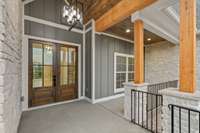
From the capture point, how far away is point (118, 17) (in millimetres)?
3590

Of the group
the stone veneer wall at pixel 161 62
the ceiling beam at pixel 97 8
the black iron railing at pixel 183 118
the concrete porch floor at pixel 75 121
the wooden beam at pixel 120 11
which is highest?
the ceiling beam at pixel 97 8

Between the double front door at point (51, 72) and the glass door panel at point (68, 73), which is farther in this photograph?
the glass door panel at point (68, 73)

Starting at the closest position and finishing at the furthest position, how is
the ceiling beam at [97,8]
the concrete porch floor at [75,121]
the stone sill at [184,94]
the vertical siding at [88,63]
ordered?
the stone sill at [184,94] < the concrete porch floor at [75,121] < the ceiling beam at [97,8] < the vertical siding at [88,63]

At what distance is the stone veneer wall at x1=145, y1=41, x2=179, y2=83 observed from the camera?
6711 millimetres

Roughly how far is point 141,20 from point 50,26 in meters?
3.13

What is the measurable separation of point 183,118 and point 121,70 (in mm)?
4582

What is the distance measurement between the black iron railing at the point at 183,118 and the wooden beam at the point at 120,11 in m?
2.09

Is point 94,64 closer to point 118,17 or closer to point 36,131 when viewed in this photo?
point 118,17

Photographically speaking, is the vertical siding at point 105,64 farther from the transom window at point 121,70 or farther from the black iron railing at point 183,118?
the black iron railing at point 183,118

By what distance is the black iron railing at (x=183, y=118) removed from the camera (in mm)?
1867

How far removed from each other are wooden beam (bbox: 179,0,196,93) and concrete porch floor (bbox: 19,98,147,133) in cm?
148

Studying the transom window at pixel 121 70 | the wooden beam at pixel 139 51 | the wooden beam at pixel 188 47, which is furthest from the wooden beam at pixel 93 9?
the wooden beam at pixel 188 47

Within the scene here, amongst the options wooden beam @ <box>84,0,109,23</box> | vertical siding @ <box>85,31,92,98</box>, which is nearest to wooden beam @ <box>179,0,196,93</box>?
wooden beam @ <box>84,0,109,23</box>

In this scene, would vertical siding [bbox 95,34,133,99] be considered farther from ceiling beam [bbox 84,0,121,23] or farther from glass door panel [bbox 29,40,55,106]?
glass door panel [bbox 29,40,55,106]
